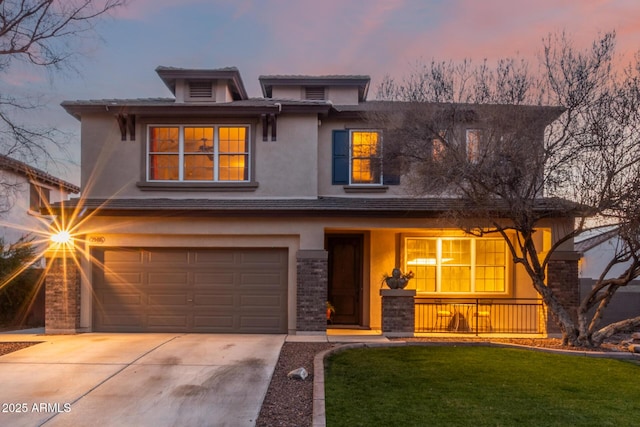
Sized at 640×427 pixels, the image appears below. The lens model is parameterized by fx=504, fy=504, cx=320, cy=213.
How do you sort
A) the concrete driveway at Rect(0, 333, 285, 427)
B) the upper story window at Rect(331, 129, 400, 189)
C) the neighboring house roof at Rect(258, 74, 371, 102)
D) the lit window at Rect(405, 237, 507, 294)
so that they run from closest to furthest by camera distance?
the concrete driveway at Rect(0, 333, 285, 427) → the upper story window at Rect(331, 129, 400, 189) → the lit window at Rect(405, 237, 507, 294) → the neighboring house roof at Rect(258, 74, 371, 102)

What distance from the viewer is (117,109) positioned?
13.9 m

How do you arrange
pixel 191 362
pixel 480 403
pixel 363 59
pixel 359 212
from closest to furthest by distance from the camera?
1. pixel 480 403
2. pixel 191 362
3. pixel 359 212
4. pixel 363 59

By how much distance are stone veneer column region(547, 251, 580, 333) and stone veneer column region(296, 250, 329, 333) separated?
5874 mm

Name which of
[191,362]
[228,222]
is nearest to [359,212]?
[228,222]

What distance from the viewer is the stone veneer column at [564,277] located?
13055 millimetres

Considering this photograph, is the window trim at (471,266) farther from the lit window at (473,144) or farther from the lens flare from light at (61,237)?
the lens flare from light at (61,237)

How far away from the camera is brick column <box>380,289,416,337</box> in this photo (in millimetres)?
13016

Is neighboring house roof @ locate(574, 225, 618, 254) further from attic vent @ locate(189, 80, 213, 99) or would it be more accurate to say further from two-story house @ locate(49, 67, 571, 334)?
attic vent @ locate(189, 80, 213, 99)

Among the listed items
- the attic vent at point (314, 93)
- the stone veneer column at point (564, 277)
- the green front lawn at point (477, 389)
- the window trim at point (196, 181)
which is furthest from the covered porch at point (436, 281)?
the attic vent at point (314, 93)

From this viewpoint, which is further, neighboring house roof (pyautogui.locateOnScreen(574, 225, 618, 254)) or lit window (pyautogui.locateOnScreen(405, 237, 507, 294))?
lit window (pyautogui.locateOnScreen(405, 237, 507, 294))

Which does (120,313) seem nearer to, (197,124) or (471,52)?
(197,124)

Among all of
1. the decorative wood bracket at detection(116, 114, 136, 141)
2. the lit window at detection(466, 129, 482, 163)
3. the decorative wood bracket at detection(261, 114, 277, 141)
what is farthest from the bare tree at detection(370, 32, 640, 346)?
the decorative wood bracket at detection(116, 114, 136, 141)

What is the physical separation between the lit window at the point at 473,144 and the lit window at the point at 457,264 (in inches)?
149

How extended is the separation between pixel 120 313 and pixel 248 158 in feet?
17.9
